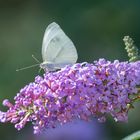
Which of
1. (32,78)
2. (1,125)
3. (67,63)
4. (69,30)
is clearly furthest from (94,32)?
(67,63)

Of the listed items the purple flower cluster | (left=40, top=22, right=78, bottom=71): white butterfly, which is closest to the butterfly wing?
(left=40, top=22, right=78, bottom=71): white butterfly

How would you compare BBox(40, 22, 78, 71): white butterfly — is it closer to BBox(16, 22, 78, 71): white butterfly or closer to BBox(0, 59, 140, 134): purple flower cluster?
BBox(16, 22, 78, 71): white butterfly

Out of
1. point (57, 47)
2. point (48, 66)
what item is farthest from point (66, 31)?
point (48, 66)

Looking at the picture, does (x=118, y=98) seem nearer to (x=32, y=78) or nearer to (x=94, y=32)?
(x=32, y=78)

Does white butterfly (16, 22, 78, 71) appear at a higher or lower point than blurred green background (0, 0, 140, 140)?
lower

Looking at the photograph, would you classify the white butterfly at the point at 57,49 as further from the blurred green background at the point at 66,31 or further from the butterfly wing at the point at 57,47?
the blurred green background at the point at 66,31

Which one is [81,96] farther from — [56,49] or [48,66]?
[56,49]
